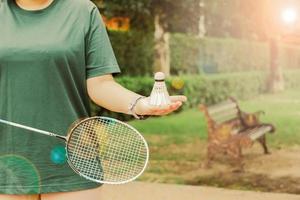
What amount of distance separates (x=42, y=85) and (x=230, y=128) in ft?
16.0

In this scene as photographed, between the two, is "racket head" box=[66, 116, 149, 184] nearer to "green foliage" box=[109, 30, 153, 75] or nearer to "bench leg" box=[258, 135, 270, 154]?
"bench leg" box=[258, 135, 270, 154]

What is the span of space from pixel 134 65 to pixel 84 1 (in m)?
4.92

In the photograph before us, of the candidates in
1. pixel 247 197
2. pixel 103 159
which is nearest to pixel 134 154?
pixel 103 159

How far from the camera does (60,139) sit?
222cm

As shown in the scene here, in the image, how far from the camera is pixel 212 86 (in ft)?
22.7

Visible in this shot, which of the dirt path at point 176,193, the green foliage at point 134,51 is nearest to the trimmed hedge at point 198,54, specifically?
the green foliage at point 134,51

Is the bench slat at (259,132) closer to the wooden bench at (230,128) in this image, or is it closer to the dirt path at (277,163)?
the wooden bench at (230,128)

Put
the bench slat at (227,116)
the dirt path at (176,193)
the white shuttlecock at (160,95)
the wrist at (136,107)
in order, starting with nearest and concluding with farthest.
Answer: the white shuttlecock at (160,95), the wrist at (136,107), the dirt path at (176,193), the bench slat at (227,116)

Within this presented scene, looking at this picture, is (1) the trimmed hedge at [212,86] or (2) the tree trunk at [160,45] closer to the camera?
(1) the trimmed hedge at [212,86]

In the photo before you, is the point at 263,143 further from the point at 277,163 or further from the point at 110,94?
the point at 110,94

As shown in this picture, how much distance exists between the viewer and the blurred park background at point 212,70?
21.8 feet

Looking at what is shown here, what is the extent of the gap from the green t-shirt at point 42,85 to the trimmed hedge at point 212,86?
15.4 feet

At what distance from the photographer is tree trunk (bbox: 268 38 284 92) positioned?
6.76 m

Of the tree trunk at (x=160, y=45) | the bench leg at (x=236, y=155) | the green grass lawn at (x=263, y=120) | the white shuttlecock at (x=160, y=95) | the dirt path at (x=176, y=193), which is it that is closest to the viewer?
the white shuttlecock at (x=160, y=95)
